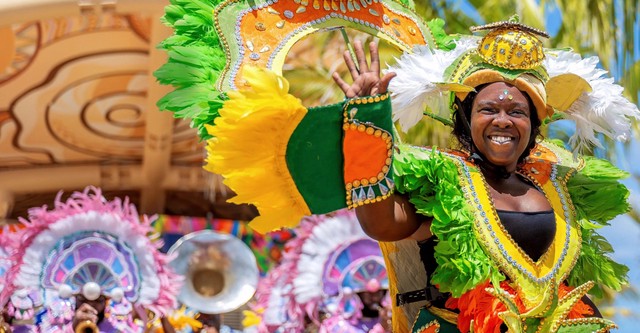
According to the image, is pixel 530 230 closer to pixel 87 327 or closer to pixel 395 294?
pixel 395 294

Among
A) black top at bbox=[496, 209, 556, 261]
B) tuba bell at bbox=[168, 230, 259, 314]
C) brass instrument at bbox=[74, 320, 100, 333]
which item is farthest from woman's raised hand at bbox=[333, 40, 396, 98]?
tuba bell at bbox=[168, 230, 259, 314]

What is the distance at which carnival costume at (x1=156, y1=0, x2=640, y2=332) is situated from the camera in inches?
125

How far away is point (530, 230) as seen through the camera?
3586mm

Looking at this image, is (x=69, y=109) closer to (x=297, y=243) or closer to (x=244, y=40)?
(x=297, y=243)

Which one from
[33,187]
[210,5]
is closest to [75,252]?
[210,5]

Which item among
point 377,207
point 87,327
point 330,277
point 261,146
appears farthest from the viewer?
point 330,277

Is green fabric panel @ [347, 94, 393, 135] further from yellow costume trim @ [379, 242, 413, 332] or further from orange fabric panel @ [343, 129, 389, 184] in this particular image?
yellow costume trim @ [379, 242, 413, 332]

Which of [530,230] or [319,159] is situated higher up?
[319,159]

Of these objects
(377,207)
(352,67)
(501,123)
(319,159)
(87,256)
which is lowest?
(87,256)

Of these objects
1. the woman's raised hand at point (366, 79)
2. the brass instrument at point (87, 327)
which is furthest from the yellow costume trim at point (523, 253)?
the brass instrument at point (87, 327)

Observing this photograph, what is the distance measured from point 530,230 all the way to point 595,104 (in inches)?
19.6

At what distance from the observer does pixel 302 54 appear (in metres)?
11.5

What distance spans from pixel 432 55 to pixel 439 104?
0.16 m

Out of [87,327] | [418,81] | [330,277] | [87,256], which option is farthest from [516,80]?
[330,277]
